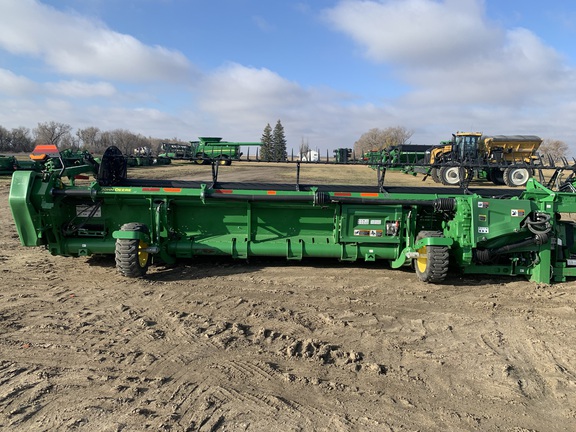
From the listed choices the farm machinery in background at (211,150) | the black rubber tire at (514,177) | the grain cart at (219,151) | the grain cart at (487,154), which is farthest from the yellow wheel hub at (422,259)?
the black rubber tire at (514,177)

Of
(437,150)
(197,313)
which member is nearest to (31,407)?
(197,313)

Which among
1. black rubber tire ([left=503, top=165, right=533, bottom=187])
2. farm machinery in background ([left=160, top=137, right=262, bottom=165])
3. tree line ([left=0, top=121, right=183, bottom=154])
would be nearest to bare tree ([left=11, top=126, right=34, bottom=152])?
tree line ([left=0, top=121, right=183, bottom=154])

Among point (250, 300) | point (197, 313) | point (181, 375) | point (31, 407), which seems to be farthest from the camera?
point (250, 300)

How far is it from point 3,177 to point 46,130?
189ft

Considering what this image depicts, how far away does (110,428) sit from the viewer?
8.21 ft

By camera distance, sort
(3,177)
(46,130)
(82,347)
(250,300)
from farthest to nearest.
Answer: (46,130)
(3,177)
(250,300)
(82,347)

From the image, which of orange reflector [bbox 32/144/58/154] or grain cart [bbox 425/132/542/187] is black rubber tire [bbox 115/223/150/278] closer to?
orange reflector [bbox 32/144/58/154]

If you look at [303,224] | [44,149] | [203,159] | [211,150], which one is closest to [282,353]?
[303,224]

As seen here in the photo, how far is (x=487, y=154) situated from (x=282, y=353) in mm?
20390

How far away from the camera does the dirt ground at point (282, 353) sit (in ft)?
8.84

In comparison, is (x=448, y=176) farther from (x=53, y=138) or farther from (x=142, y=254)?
(x=53, y=138)

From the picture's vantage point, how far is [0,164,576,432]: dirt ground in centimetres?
269

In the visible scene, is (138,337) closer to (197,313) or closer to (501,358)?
(197,313)

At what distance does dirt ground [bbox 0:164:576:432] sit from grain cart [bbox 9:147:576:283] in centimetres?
36
